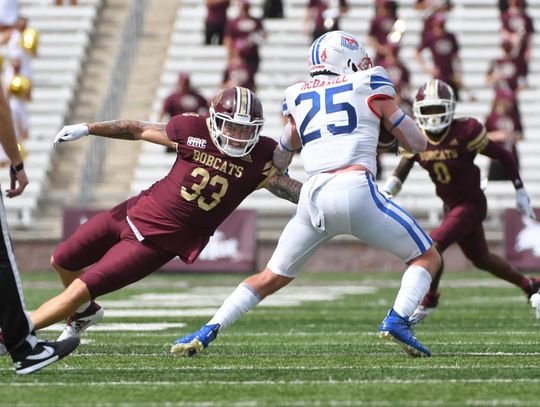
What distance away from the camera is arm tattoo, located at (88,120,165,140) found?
6437mm

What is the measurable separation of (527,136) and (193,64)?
480 cm

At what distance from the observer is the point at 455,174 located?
928 centimetres

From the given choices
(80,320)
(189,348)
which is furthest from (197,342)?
(80,320)

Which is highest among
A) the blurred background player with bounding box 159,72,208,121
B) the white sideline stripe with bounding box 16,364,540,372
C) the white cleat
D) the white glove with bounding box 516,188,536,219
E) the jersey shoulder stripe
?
the jersey shoulder stripe

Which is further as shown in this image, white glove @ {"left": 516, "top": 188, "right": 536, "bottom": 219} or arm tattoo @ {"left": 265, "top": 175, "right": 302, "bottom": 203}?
white glove @ {"left": 516, "top": 188, "right": 536, "bottom": 219}

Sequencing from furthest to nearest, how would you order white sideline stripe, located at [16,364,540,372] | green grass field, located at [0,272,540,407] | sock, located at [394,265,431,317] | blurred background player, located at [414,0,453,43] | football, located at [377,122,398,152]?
blurred background player, located at [414,0,453,43], football, located at [377,122,398,152], sock, located at [394,265,431,317], white sideline stripe, located at [16,364,540,372], green grass field, located at [0,272,540,407]

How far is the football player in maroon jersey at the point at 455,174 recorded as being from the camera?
9070mm

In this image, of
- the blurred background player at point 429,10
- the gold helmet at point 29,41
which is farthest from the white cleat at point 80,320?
the blurred background player at point 429,10

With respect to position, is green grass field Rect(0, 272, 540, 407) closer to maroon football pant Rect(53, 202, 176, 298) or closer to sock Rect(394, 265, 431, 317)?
sock Rect(394, 265, 431, 317)

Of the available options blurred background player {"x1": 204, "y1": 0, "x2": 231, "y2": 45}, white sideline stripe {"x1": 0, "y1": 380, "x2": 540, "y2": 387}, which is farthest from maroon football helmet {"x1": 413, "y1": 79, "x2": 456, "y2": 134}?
blurred background player {"x1": 204, "y1": 0, "x2": 231, "y2": 45}

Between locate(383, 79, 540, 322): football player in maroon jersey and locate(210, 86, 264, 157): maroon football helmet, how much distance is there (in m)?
2.68

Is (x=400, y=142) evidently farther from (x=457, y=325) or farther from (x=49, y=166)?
(x=49, y=166)

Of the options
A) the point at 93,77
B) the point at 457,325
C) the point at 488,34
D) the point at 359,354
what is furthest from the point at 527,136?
the point at 359,354

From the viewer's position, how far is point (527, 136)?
17266 mm
